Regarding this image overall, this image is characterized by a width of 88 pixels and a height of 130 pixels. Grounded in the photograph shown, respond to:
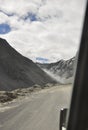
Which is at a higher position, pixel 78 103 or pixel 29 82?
pixel 29 82

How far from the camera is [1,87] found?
87938 mm

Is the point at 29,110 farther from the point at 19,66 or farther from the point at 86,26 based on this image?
the point at 19,66

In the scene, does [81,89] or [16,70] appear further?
[16,70]

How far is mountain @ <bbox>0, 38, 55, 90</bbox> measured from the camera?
109 metres

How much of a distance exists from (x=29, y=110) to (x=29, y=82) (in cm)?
10131

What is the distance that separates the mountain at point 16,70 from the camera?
358 feet

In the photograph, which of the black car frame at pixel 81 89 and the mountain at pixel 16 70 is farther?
the mountain at pixel 16 70

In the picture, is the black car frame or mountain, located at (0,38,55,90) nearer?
the black car frame

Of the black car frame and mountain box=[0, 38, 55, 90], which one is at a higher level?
mountain box=[0, 38, 55, 90]

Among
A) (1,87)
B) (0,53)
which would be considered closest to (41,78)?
(0,53)

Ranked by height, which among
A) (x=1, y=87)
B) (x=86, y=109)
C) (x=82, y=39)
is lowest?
(x=86, y=109)

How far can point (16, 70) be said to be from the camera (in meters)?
121

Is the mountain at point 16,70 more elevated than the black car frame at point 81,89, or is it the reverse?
the mountain at point 16,70

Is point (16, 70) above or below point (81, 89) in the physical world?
above
